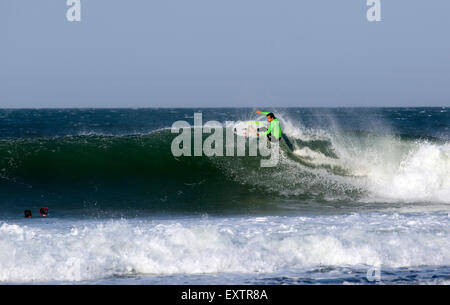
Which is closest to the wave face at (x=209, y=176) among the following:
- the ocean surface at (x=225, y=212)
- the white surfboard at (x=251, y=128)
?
the ocean surface at (x=225, y=212)

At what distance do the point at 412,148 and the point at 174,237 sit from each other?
38.5ft

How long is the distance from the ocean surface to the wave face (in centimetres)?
5

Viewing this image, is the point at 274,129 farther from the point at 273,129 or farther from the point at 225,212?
the point at 225,212

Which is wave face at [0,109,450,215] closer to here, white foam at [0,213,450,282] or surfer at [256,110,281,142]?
surfer at [256,110,281,142]

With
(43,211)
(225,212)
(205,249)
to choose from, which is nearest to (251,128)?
(225,212)

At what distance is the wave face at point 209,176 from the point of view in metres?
14.3

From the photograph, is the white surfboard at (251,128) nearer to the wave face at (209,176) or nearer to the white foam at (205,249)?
the wave face at (209,176)

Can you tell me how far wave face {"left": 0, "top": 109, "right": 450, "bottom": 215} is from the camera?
14320mm

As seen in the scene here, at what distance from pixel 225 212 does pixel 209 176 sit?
388 centimetres

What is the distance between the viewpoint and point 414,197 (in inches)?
590

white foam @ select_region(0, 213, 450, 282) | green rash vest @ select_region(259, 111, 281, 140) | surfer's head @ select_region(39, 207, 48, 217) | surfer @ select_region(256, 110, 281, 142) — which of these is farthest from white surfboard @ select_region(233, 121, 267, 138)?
white foam @ select_region(0, 213, 450, 282)

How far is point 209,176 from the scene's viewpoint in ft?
55.5
